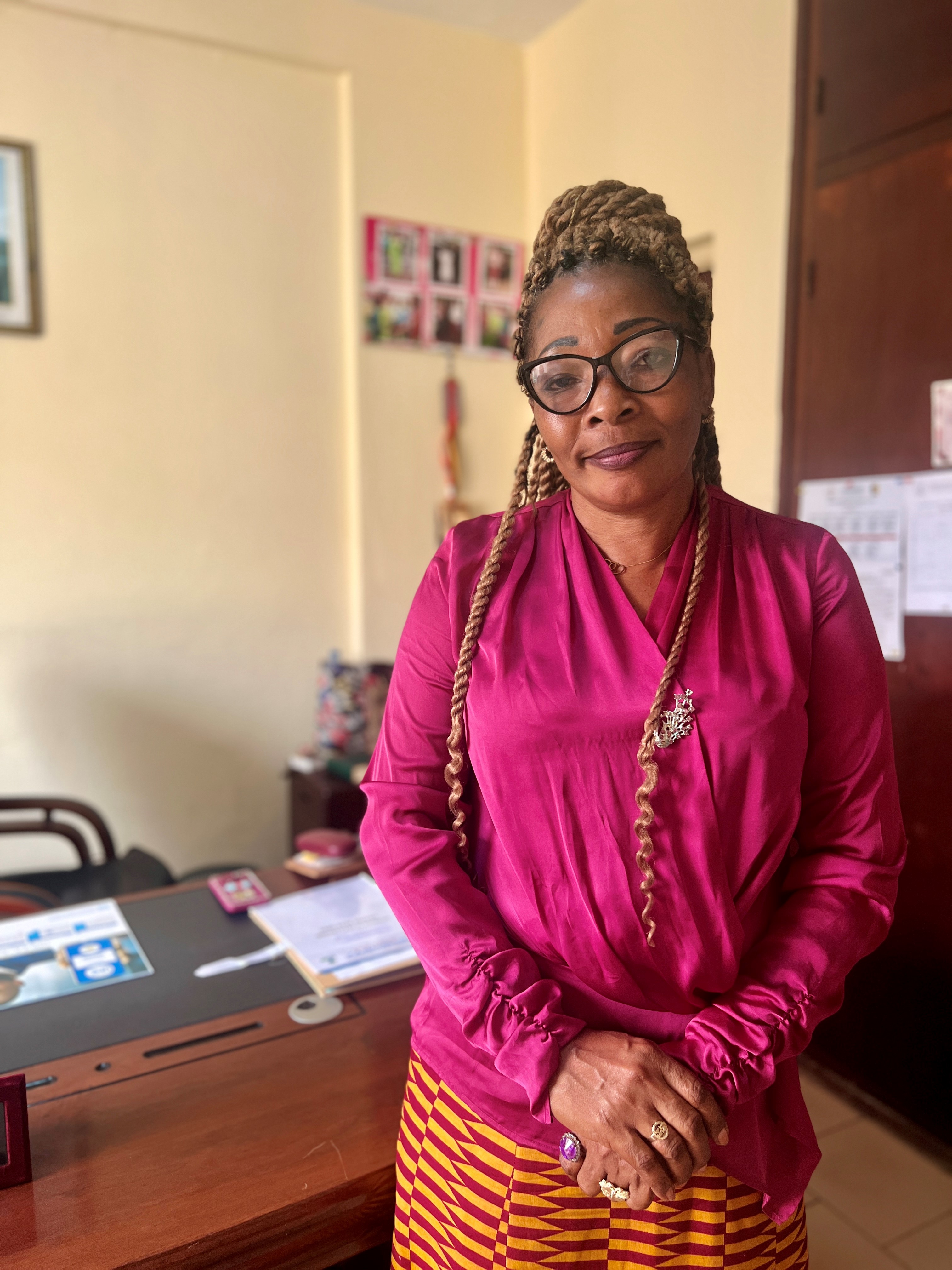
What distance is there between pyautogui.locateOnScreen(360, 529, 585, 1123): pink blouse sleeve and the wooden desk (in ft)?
1.01

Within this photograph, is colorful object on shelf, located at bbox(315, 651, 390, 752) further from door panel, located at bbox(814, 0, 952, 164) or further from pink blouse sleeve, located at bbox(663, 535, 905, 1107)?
pink blouse sleeve, located at bbox(663, 535, 905, 1107)

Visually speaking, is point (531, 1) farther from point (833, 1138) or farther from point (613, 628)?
point (833, 1138)

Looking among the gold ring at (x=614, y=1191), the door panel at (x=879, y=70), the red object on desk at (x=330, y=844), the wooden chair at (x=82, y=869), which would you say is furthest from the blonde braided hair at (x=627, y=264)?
the wooden chair at (x=82, y=869)

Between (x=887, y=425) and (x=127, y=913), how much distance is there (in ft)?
6.66

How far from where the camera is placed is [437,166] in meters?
3.34

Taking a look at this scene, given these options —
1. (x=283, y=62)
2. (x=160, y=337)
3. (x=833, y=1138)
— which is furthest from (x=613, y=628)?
(x=283, y=62)

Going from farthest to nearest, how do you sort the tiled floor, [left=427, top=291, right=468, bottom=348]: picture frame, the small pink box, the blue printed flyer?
[left=427, top=291, right=468, bottom=348]: picture frame < the tiled floor < the small pink box < the blue printed flyer

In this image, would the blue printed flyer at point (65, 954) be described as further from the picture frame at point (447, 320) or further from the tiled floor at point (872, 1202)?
the picture frame at point (447, 320)

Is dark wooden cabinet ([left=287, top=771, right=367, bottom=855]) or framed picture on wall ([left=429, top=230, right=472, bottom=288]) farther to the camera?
framed picture on wall ([left=429, top=230, right=472, bottom=288])

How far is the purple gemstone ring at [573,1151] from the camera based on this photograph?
0.84 metres

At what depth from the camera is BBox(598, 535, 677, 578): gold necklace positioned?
3.21 feet

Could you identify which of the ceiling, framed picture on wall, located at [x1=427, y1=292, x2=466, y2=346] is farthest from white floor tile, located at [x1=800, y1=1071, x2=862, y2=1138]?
the ceiling

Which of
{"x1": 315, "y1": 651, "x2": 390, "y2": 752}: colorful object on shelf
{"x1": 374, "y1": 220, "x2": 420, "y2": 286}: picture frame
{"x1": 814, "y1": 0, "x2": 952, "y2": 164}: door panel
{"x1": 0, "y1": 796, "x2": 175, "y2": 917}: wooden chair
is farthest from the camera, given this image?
{"x1": 374, "y1": 220, "x2": 420, "y2": 286}: picture frame

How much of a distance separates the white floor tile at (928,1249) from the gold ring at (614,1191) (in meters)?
1.43
